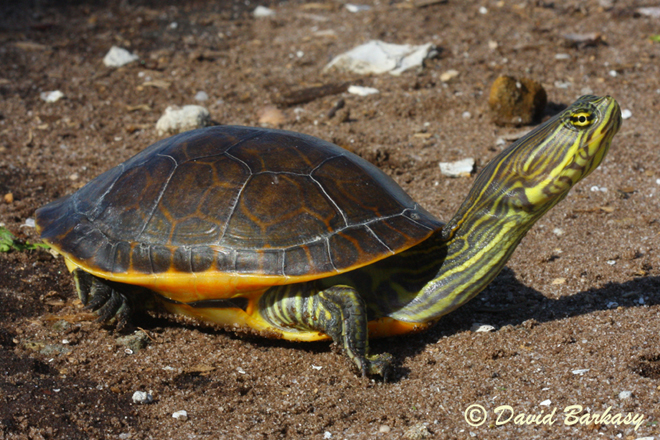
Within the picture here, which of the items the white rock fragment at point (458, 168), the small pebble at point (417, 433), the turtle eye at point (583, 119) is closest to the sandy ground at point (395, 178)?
the small pebble at point (417, 433)

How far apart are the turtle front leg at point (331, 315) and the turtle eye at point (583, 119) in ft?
4.82

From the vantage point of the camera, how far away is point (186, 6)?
376 inches

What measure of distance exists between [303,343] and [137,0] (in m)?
7.88

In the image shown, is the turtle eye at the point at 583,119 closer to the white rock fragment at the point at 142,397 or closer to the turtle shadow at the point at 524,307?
the turtle shadow at the point at 524,307

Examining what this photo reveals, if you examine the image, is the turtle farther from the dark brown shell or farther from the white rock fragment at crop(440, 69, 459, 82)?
the white rock fragment at crop(440, 69, 459, 82)

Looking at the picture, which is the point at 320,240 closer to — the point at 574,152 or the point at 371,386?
the point at 371,386

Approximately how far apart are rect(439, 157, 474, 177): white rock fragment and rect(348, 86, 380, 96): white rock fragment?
168 centimetres

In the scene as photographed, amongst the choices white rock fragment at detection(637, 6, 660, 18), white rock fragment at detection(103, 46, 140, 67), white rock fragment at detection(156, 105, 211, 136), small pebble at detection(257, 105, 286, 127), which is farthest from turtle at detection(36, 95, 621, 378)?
white rock fragment at detection(637, 6, 660, 18)

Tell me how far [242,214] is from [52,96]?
481 cm

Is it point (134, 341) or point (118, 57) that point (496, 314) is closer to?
point (134, 341)

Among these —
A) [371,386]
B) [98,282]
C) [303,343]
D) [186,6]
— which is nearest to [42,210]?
[98,282]

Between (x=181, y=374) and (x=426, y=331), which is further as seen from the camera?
(x=426, y=331)

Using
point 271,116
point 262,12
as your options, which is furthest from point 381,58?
point 262,12

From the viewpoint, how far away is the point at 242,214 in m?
3.48
